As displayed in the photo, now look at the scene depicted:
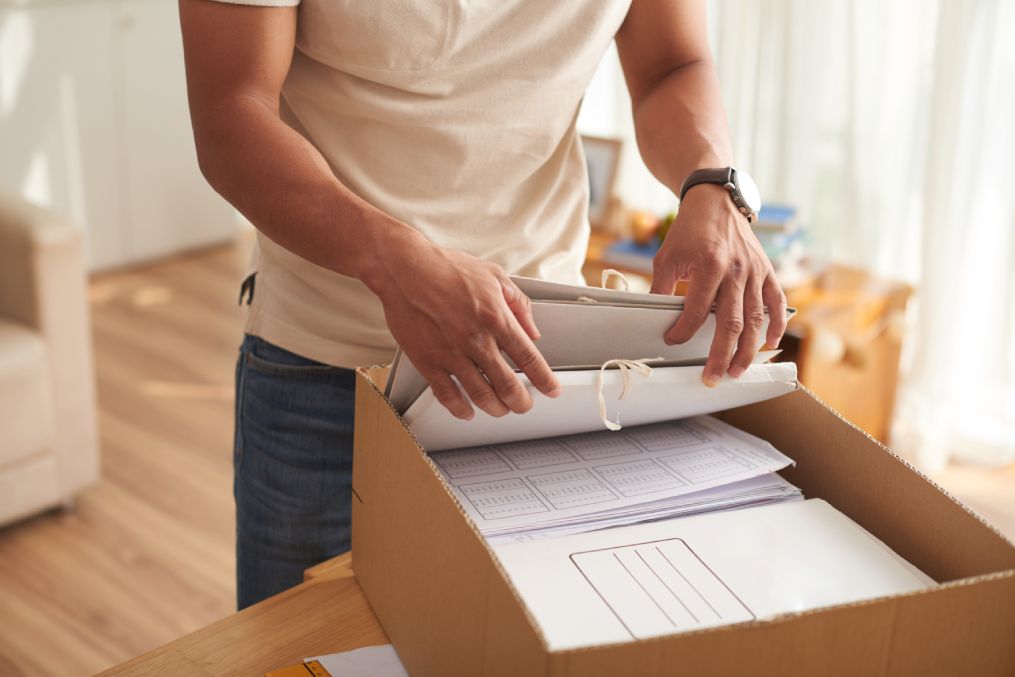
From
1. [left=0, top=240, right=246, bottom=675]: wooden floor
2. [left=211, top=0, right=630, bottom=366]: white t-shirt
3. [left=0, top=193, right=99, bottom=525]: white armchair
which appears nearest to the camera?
[left=211, top=0, right=630, bottom=366]: white t-shirt

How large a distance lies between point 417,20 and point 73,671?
1574 mm

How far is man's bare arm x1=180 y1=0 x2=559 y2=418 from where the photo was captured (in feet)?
2.35

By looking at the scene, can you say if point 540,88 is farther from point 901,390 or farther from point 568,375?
point 901,390

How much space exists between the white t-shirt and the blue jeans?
0.03 meters

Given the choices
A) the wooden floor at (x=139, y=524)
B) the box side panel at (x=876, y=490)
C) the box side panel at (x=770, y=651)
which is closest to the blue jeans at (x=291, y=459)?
the box side panel at (x=876, y=490)

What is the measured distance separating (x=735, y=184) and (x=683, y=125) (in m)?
0.16

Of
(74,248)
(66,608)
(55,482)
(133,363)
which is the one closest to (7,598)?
(66,608)

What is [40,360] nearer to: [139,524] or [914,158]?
[139,524]

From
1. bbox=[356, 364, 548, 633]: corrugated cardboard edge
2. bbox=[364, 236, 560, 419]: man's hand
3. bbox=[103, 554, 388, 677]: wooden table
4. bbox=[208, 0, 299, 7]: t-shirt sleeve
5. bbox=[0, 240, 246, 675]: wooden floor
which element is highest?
bbox=[208, 0, 299, 7]: t-shirt sleeve

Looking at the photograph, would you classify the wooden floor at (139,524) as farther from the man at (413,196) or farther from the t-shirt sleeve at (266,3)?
the t-shirt sleeve at (266,3)

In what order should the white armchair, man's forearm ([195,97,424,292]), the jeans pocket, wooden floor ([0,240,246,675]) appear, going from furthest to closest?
the white armchair → wooden floor ([0,240,246,675]) → the jeans pocket → man's forearm ([195,97,424,292])

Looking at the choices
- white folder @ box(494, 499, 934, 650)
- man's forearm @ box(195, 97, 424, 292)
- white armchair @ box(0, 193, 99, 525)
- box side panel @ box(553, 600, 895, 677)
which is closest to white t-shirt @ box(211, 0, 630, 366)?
man's forearm @ box(195, 97, 424, 292)

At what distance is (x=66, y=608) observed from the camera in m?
2.20

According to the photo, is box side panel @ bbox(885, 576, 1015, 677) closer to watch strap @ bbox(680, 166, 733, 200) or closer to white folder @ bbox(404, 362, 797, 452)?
white folder @ bbox(404, 362, 797, 452)
